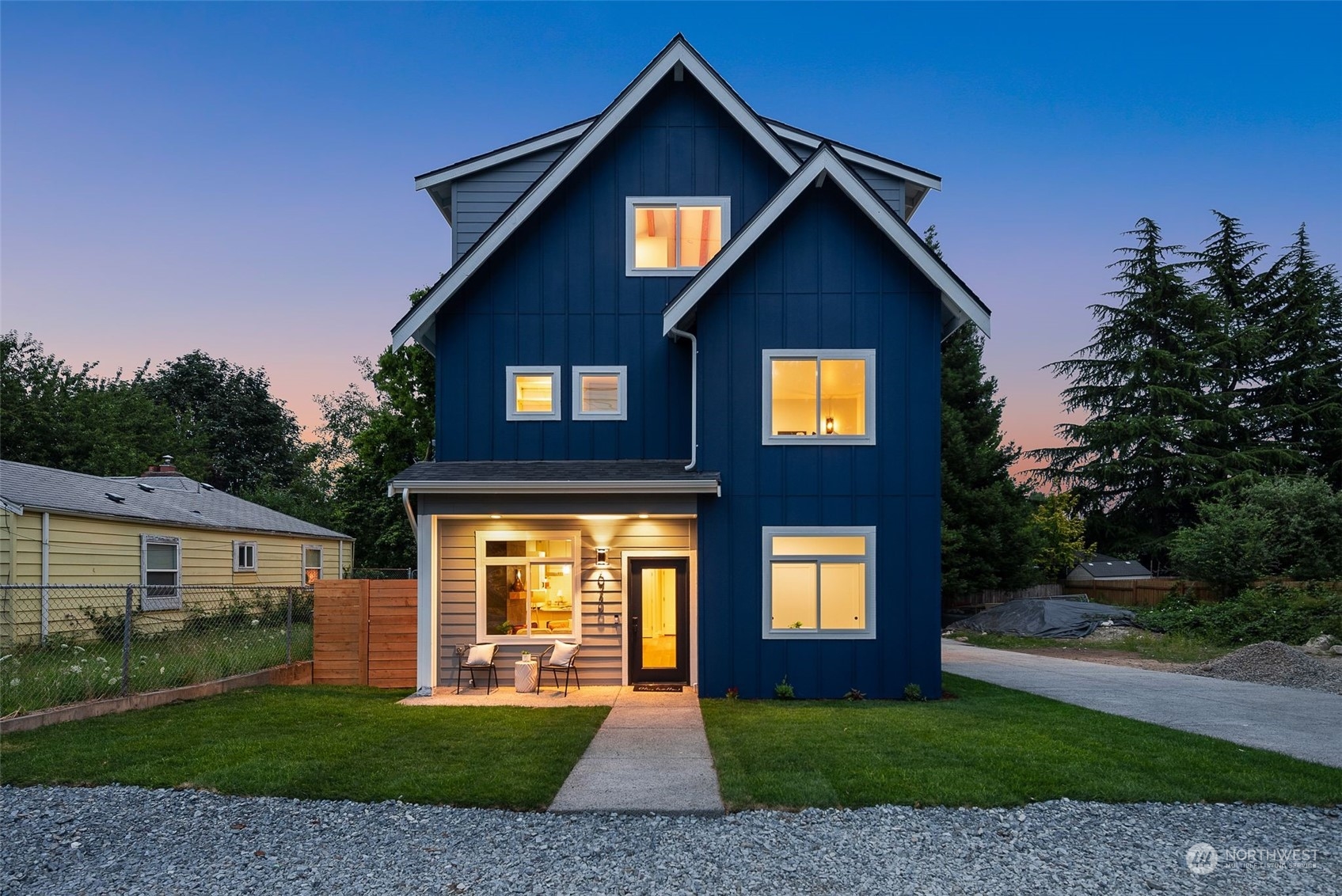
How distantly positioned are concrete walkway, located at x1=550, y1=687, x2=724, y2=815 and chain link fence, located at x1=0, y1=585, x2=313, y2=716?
18.6 feet

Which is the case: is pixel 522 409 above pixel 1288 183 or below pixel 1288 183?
below

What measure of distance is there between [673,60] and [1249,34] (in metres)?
18.3

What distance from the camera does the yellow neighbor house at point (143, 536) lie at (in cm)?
1567

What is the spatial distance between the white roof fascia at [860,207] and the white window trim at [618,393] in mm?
1534

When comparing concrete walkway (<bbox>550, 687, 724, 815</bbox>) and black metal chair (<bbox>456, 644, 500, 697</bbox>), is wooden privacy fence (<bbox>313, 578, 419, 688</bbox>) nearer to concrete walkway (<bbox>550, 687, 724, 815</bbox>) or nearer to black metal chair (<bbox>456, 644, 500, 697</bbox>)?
black metal chair (<bbox>456, 644, 500, 697</bbox>)

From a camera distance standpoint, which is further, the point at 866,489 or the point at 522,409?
the point at 522,409

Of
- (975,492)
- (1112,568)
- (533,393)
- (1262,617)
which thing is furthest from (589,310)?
(1112,568)

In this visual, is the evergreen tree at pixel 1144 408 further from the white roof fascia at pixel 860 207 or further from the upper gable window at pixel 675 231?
the upper gable window at pixel 675 231

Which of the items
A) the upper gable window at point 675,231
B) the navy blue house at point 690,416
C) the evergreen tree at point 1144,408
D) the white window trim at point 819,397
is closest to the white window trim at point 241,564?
the navy blue house at point 690,416

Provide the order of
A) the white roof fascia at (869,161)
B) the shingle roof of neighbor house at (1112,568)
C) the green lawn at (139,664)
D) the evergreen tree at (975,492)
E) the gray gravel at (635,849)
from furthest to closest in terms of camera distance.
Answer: the shingle roof of neighbor house at (1112,568), the evergreen tree at (975,492), the white roof fascia at (869,161), the green lawn at (139,664), the gray gravel at (635,849)

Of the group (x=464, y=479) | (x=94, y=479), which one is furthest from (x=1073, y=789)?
(x=94, y=479)

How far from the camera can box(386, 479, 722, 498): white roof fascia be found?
11164mm

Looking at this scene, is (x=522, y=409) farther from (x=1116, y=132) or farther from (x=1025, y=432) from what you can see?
(x=1025, y=432)

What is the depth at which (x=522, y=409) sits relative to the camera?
1279cm
